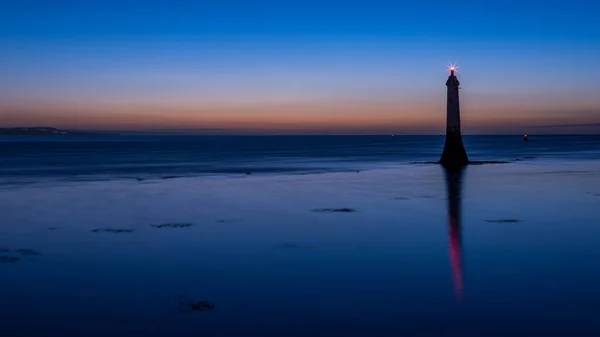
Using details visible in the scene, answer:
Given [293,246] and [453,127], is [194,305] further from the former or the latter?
[453,127]

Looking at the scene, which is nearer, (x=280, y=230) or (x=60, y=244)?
(x=60, y=244)

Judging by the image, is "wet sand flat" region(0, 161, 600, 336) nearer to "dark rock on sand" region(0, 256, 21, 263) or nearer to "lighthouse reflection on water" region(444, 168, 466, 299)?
"lighthouse reflection on water" region(444, 168, 466, 299)

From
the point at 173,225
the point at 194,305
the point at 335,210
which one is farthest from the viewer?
the point at 335,210

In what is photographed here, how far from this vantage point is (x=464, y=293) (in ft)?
30.1

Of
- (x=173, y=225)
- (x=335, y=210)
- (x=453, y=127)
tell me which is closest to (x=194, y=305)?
(x=173, y=225)

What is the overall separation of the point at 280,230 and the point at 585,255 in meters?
7.13

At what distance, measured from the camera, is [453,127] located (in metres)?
35.6

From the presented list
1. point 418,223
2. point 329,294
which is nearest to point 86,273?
point 329,294

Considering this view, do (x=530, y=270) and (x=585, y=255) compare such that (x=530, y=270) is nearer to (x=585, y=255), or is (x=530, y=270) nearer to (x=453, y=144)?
(x=585, y=255)

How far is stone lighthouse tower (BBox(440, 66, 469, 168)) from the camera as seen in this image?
35.1 m

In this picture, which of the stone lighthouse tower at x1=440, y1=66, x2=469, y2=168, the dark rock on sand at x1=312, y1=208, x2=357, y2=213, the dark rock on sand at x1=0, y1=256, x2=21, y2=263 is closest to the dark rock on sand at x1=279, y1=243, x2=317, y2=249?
the dark rock on sand at x1=0, y1=256, x2=21, y2=263

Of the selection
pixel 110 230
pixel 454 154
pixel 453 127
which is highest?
pixel 453 127

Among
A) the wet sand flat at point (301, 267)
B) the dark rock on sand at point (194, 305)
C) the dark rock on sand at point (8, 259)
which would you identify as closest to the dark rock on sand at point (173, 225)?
the wet sand flat at point (301, 267)

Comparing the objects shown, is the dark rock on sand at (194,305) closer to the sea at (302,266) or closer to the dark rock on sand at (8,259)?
the sea at (302,266)
